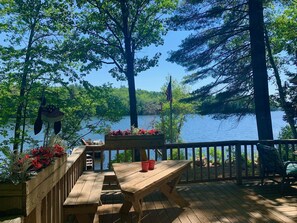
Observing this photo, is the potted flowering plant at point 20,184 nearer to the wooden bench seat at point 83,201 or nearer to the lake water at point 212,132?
the wooden bench seat at point 83,201

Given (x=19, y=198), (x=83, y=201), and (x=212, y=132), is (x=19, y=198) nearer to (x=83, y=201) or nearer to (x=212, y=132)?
(x=83, y=201)

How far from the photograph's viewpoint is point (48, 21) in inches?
468

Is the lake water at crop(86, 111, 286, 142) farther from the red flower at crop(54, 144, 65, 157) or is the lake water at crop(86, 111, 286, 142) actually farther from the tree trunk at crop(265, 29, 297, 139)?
the red flower at crop(54, 144, 65, 157)

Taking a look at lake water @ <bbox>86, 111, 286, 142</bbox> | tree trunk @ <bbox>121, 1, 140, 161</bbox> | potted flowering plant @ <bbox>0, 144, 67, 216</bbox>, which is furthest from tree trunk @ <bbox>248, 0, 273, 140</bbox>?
potted flowering plant @ <bbox>0, 144, 67, 216</bbox>

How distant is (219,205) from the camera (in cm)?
414

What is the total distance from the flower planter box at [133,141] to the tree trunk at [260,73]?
15.8 feet

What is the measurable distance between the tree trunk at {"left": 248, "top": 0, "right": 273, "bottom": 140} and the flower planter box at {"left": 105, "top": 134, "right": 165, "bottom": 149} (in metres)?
4.80

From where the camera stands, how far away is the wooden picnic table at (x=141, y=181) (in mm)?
2742

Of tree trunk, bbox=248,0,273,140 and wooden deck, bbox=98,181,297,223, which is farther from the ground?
tree trunk, bbox=248,0,273,140

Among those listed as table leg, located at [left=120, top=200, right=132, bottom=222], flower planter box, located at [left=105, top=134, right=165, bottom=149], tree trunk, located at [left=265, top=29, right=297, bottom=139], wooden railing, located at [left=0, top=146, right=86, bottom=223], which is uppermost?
tree trunk, located at [left=265, top=29, right=297, bottom=139]

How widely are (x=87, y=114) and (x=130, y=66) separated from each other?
3333 mm

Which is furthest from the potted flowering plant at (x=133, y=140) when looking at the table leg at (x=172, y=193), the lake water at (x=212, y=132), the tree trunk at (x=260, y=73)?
the tree trunk at (x=260, y=73)

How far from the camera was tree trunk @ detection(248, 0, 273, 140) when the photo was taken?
855 cm

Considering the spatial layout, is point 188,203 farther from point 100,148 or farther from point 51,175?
point 51,175
